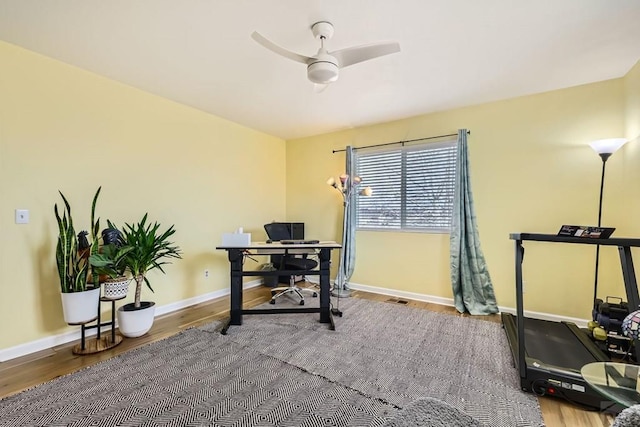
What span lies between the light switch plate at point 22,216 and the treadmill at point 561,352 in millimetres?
3826

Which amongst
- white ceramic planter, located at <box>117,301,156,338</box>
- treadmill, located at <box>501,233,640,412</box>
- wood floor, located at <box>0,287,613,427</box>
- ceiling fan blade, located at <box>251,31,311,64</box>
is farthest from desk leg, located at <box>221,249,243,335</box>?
treadmill, located at <box>501,233,640,412</box>

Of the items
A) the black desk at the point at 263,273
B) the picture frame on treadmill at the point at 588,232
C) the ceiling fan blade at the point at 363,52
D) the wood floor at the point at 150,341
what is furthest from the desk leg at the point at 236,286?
the picture frame on treadmill at the point at 588,232

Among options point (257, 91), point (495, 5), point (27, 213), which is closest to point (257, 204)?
point (257, 91)

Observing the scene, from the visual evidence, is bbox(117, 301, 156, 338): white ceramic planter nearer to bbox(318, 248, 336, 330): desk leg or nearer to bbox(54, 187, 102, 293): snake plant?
bbox(54, 187, 102, 293): snake plant

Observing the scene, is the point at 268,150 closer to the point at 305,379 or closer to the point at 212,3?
the point at 212,3

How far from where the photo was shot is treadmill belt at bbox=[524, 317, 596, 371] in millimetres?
2050

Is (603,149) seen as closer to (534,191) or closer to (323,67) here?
(534,191)

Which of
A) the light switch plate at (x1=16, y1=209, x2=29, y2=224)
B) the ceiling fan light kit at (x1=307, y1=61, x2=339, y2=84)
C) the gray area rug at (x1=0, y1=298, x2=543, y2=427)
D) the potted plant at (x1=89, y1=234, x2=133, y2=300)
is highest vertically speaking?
the ceiling fan light kit at (x1=307, y1=61, x2=339, y2=84)

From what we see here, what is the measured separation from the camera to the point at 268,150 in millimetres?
4844

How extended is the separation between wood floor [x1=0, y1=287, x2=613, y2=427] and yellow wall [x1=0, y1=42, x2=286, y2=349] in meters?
0.24

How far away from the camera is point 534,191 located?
10.5ft

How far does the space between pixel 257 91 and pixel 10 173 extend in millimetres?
2233

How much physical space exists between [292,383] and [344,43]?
2550 mm

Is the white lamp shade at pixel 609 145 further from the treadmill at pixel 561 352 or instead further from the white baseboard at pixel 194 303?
the white baseboard at pixel 194 303
